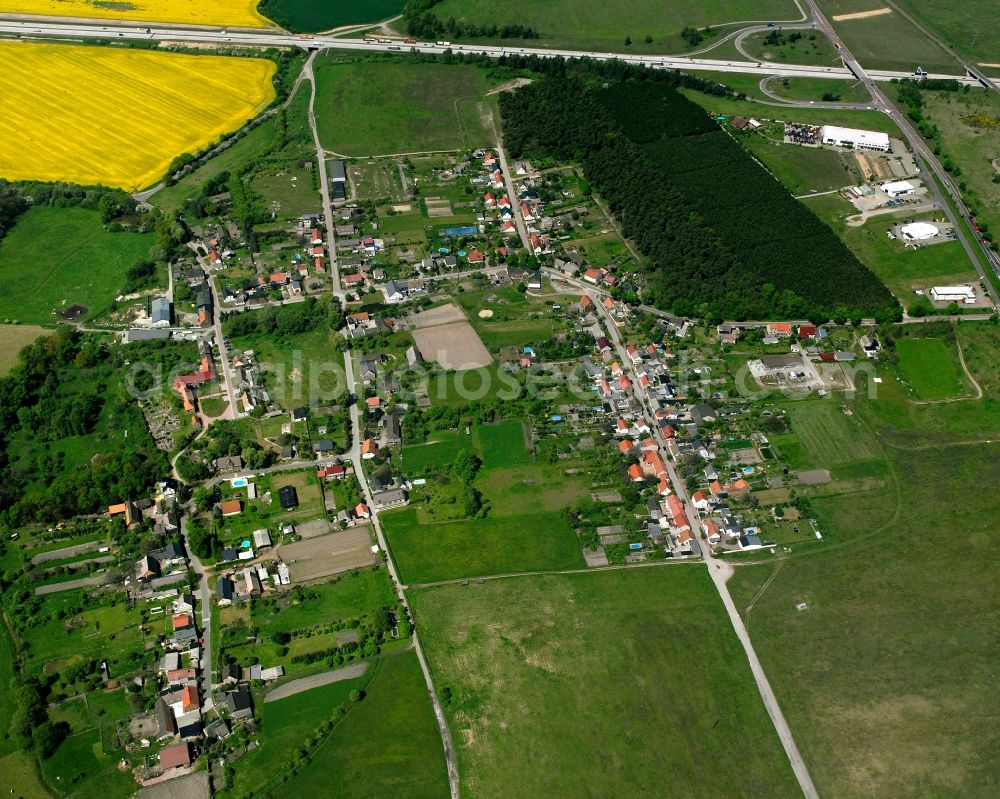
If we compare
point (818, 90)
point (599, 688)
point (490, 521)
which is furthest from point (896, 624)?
point (818, 90)

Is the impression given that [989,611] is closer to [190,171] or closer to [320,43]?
[190,171]

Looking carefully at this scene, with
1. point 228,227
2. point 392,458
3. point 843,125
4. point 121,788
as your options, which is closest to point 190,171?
point 228,227

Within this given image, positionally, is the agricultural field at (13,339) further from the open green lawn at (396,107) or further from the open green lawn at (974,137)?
the open green lawn at (974,137)

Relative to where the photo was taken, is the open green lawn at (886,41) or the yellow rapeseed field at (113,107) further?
the open green lawn at (886,41)

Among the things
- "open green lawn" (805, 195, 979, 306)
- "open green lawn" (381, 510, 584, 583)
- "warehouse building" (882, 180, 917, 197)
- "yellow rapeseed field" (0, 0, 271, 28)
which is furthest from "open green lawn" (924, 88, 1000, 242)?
"yellow rapeseed field" (0, 0, 271, 28)

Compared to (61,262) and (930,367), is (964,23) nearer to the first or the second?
(930,367)

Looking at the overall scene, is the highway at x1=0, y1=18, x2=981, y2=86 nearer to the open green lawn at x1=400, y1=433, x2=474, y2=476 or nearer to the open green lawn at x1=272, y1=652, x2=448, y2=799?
the open green lawn at x1=400, y1=433, x2=474, y2=476

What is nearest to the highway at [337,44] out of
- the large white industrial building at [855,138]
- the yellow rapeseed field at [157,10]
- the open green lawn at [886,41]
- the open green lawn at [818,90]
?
the open green lawn at [818,90]
